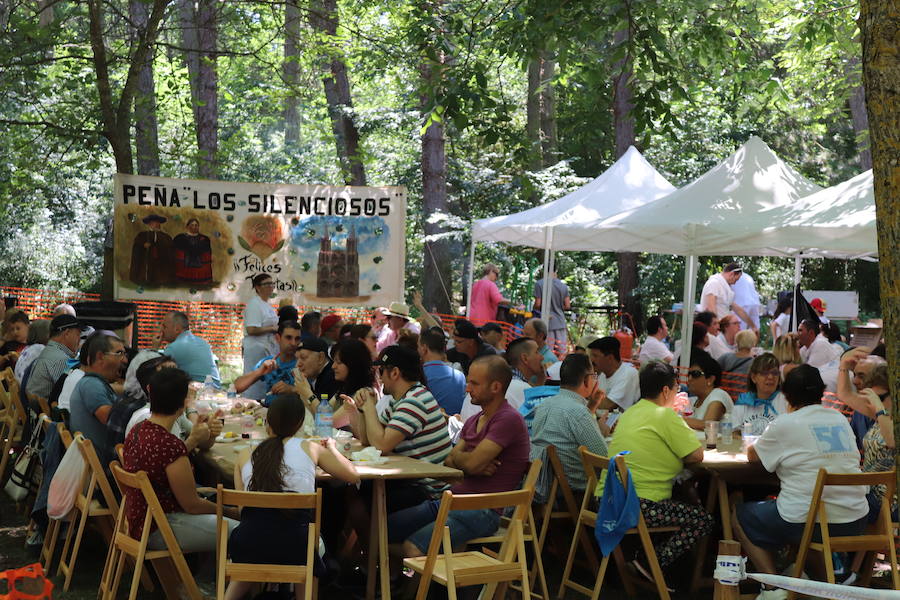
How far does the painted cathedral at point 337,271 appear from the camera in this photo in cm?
1302

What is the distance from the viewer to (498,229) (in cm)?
1391

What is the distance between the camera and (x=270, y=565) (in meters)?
4.69

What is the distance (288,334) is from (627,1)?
4054 mm

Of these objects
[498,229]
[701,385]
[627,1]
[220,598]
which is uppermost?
[627,1]

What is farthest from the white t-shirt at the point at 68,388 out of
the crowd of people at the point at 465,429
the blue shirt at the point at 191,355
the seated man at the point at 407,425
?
the seated man at the point at 407,425

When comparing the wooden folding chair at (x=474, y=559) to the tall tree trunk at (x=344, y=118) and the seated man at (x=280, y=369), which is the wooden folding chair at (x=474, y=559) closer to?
the seated man at (x=280, y=369)

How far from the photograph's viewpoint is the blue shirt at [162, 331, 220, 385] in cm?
880

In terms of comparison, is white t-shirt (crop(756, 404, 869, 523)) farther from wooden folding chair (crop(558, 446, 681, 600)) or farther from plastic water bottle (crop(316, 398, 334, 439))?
plastic water bottle (crop(316, 398, 334, 439))

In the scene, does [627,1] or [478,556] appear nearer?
[478,556]

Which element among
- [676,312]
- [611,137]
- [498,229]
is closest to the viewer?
[498,229]

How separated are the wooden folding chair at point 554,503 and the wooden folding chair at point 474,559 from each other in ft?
3.49

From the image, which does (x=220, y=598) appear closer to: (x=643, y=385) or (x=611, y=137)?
(x=643, y=385)

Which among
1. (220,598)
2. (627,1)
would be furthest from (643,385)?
(627,1)

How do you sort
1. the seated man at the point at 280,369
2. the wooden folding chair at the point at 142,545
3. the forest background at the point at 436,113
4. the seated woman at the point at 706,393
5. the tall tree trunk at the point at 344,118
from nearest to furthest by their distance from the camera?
the wooden folding chair at the point at 142,545 < the seated woman at the point at 706,393 < the seated man at the point at 280,369 < the forest background at the point at 436,113 < the tall tree trunk at the point at 344,118
